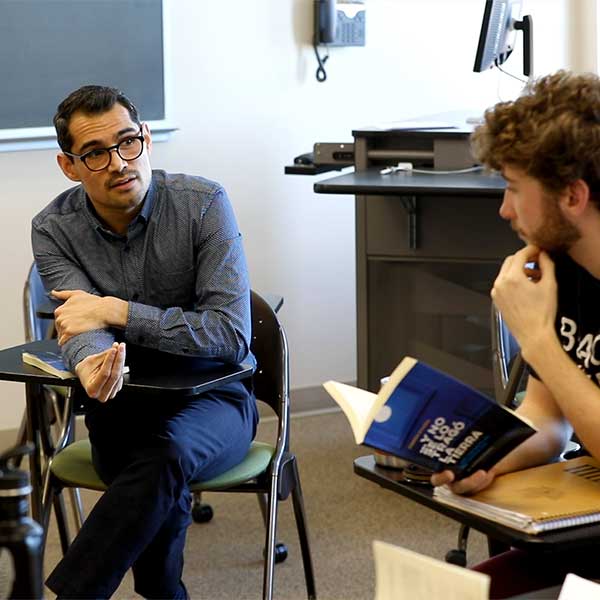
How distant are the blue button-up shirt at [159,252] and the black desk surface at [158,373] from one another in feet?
0.25

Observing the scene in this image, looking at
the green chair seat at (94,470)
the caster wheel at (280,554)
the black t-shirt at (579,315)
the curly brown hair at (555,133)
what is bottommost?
the caster wheel at (280,554)

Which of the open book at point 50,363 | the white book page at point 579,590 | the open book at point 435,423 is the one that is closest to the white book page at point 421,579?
the white book page at point 579,590

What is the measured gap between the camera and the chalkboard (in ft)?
12.0

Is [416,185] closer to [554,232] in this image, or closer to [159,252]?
[159,252]

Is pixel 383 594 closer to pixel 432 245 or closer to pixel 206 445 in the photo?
pixel 206 445

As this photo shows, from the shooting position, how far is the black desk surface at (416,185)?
10.5ft

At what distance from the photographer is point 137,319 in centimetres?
238

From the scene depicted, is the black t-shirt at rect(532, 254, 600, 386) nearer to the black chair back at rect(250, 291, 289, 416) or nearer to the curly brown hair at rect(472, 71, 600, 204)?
the curly brown hair at rect(472, 71, 600, 204)

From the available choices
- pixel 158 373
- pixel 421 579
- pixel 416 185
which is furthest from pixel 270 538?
pixel 421 579

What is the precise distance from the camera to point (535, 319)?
165 centimetres

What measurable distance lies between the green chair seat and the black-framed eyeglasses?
63 centimetres

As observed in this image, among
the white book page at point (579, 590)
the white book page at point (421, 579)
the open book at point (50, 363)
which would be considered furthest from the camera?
the open book at point (50, 363)

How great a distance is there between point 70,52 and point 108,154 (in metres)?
1.39

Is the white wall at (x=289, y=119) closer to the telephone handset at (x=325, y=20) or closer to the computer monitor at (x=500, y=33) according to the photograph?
the telephone handset at (x=325, y=20)
